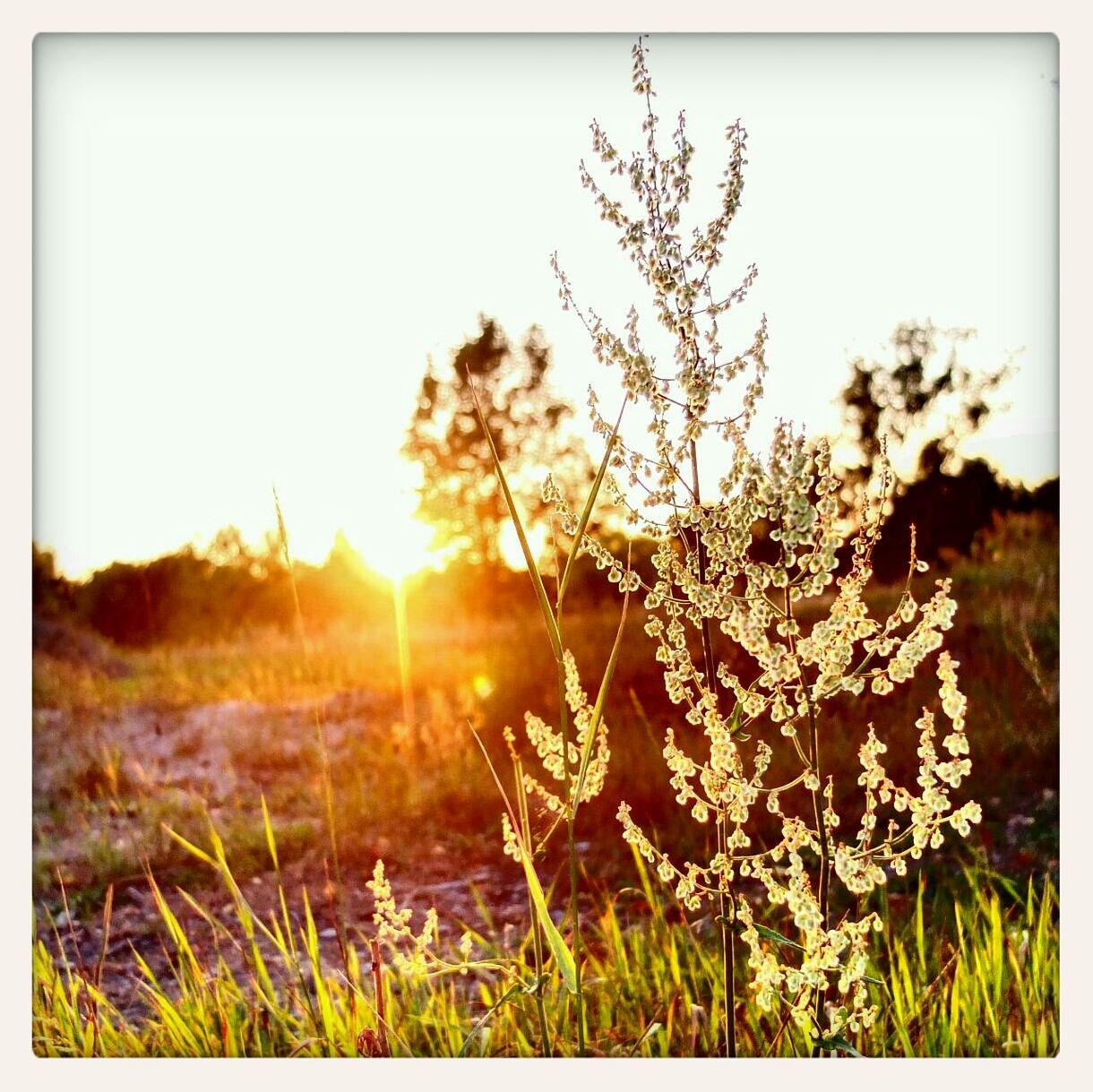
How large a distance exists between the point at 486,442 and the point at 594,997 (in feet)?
5.83

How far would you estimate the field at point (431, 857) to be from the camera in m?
2.92

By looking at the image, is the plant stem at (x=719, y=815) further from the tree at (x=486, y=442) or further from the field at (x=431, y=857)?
the tree at (x=486, y=442)

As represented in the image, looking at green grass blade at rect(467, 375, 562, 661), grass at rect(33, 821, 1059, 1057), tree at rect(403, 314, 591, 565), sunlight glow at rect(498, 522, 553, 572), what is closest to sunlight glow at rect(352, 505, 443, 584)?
tree at rect(403, 314, 591, 565)

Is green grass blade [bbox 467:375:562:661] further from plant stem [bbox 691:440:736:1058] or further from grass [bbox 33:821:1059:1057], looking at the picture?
grass [bbox 33:821:1059:1057]

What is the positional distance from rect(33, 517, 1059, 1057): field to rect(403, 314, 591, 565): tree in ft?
1.01

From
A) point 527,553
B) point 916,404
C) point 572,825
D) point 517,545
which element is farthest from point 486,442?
point 572,825

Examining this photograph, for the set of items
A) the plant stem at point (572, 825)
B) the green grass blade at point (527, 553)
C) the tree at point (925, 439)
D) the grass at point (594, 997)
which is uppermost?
the tree at point (925, 439)

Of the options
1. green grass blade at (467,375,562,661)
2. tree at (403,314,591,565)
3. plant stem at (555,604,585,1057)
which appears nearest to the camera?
green grass blade at (467,375,562,661)

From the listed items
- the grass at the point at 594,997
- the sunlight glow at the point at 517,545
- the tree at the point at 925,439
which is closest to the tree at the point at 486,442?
the sunlight glow at the point at 517,545

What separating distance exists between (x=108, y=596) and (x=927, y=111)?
9.72 feet

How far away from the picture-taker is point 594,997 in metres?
2.98

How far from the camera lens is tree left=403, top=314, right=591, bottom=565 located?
132 inches

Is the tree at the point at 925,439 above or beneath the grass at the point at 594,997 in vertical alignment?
above

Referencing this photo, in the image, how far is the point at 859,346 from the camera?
10.3 ft
